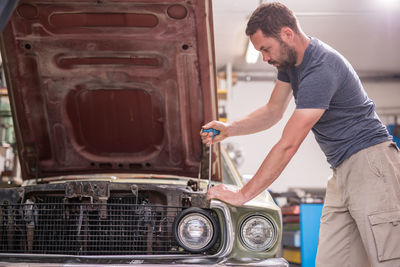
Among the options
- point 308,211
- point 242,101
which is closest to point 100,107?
point 308,211

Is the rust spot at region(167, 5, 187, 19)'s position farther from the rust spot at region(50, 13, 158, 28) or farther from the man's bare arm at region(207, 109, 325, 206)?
the man's bare arm at region(207, 109, 325, 206)

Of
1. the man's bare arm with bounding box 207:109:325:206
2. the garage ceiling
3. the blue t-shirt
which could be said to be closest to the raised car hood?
the blue t-shirt

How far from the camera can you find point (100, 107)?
8.98ft

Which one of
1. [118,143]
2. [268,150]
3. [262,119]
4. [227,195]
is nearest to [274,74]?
[268,150]

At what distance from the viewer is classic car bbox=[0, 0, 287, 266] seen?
196 centimetres

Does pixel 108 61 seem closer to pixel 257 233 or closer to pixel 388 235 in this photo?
pixel 257 233

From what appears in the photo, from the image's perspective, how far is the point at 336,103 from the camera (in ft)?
6.15

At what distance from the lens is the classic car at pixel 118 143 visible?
1.96 metres

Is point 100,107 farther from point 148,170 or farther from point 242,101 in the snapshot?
point 242,101

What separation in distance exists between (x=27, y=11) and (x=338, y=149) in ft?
5.70

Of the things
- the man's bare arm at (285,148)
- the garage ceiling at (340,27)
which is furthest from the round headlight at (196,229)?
the garage ceiling at (340,27)

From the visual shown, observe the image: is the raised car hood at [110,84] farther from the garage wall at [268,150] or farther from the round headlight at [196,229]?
the garage wall at [268,150]

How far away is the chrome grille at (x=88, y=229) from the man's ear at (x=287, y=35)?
35.4 inches

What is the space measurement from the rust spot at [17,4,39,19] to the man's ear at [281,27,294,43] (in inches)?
52.4
